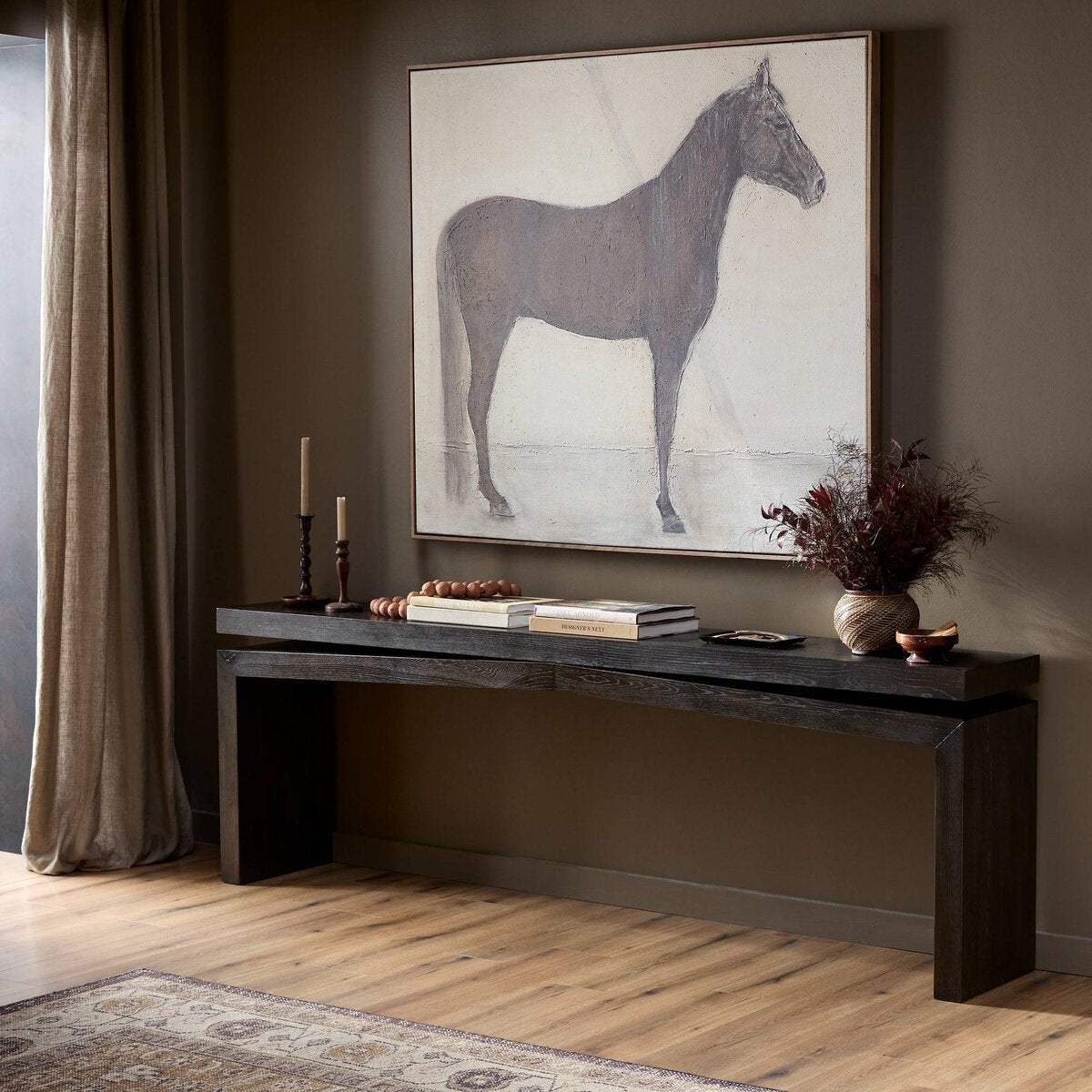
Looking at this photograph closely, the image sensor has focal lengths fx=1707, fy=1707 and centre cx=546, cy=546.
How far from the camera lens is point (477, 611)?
4004 mm

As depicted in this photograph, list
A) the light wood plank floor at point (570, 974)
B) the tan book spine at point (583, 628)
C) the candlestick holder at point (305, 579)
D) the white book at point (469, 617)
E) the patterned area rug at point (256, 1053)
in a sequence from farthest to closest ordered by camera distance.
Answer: the candlestick holder at point (305, 579), the white book at point (469, 617), the tan book spine at point (583, 628), the light wood plank floor at point (570, 974), the patterned area rug at point (256, 1053)

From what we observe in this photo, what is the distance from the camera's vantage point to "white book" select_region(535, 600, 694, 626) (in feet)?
12.5

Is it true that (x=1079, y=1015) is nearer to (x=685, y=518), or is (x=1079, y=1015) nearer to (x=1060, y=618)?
(x=1060, y=618)

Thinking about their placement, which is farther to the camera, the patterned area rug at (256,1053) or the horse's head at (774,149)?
the horse's head at (774,149)

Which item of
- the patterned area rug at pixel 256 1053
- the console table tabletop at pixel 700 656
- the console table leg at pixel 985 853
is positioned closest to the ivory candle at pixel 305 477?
the console table tabletop at pixel 700 656

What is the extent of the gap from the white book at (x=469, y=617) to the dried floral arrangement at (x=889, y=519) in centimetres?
63

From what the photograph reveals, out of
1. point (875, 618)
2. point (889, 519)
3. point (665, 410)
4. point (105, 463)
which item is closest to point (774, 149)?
point (665, 410)

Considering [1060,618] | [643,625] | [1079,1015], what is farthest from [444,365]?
[1079,1015]

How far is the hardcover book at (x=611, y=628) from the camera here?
378 centimetres

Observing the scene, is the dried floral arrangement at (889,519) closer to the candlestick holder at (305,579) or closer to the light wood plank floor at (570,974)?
the light wood plank floor at (570,974)

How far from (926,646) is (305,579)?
A: 1.73m

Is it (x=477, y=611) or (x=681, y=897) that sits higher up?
(x=477, y=611)

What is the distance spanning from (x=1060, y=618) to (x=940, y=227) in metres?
0.88

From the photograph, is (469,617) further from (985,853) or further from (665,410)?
(985,853)
